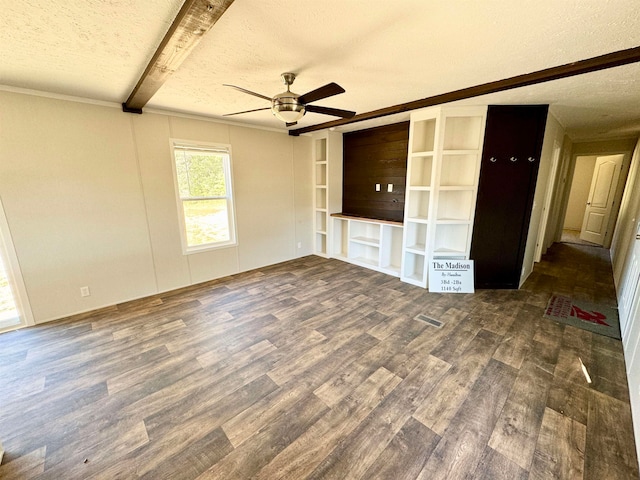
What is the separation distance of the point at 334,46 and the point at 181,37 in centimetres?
99

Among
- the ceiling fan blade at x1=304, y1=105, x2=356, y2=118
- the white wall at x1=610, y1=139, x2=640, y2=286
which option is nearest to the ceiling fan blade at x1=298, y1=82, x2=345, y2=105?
the ceiling fan blade at x1=304, y1=105, x2=356, y2=118

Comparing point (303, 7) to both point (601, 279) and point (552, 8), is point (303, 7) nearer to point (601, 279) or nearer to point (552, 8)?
point (552, 8)

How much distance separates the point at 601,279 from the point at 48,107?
25.3 ft

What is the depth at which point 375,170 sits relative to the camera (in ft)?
15.0

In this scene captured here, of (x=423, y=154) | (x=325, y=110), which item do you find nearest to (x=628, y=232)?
(x=423, y=154)

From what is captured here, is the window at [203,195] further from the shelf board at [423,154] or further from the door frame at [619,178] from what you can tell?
the door frame at [619,178]

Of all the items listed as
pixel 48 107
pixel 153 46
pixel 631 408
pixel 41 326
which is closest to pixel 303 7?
pixel 153 46

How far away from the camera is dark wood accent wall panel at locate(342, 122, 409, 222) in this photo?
420cm

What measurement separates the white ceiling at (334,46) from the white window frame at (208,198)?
31.4 inches

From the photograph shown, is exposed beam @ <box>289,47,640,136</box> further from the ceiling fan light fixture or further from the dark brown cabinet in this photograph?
the ceiling fan light fixture

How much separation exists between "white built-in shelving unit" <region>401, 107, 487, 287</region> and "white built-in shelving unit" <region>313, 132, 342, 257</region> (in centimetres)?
167

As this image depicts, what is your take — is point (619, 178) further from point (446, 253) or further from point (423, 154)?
point (423, 154)

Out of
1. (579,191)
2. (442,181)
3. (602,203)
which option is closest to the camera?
(442,181)

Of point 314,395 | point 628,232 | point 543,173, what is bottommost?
point 314,395
